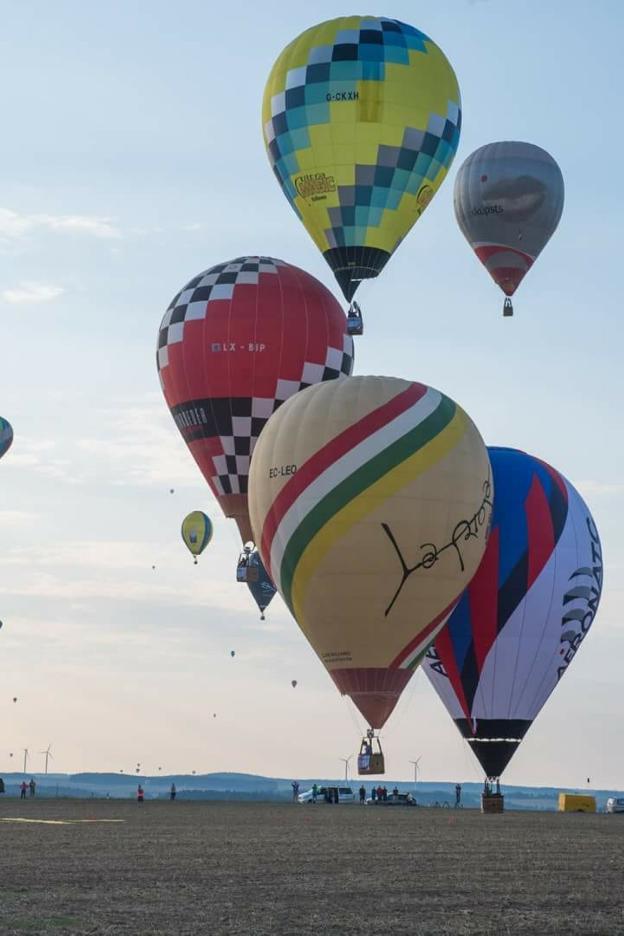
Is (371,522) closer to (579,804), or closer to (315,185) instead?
(315,185)

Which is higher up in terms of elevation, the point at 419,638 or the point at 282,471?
the point at 282,471

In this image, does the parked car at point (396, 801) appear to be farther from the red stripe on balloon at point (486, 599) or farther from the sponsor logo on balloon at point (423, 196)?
the sponsor logo on balloon at point (423, 196)

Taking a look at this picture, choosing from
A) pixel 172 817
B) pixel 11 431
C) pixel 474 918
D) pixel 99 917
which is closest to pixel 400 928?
pixel 474 918

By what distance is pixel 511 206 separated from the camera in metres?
51.4

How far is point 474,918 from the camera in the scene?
18.3 meters

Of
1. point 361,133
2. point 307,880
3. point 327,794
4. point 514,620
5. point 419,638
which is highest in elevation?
point 361,133

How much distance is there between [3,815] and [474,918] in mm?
24336

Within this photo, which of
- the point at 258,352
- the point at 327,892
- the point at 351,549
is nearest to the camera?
the point at 327,892

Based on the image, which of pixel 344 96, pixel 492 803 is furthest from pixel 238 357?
pixel 492 803

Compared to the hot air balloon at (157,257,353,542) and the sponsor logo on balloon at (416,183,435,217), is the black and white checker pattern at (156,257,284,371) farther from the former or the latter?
the sponsor logo on balloon at (416,183,435,217)

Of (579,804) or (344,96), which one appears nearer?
(344,96)

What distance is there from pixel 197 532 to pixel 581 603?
32.6 meters

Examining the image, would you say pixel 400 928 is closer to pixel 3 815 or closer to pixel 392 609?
pixel 392 609

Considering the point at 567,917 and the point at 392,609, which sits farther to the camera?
the point at 392,609
